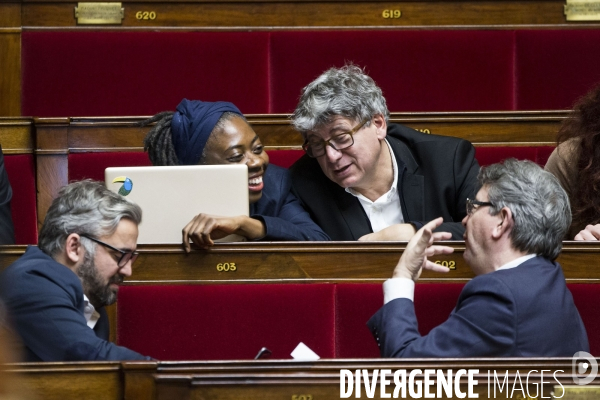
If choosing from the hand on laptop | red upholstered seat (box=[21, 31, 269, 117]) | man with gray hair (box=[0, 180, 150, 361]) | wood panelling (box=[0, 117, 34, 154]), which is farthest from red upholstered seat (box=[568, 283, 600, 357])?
wood panelling (box=[0, 117, 34, 154])

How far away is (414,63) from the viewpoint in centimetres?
160

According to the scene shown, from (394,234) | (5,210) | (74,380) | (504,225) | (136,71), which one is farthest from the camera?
(136,71)

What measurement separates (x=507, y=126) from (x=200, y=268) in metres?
0.59

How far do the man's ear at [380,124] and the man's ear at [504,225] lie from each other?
363 mm

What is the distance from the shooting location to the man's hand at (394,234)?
1.14 metres

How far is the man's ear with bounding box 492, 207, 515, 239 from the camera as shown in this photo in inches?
35.7

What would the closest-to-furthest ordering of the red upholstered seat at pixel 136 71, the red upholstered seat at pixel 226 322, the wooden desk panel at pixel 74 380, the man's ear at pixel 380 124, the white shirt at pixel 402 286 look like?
the wooden desk panel at pixel 74 380 < the white shirt at pixel 402 286 < the red upholstered seat at pixel 226 322 < the man's ear at pixel 380 124 < the red upholstered seat at pixel 136 71

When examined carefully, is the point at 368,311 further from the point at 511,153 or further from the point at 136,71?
the point at 136,71

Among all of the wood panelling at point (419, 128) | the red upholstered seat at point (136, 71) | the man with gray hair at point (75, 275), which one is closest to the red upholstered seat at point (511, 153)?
the wood panelling at point (419, 128)

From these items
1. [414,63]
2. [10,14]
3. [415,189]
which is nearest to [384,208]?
[415,189]

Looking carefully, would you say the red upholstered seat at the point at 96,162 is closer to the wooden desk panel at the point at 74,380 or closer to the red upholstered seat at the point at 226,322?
the red upholstered seat at the point at 226,322

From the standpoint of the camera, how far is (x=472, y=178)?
125 cm

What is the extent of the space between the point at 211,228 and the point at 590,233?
1.47 feet

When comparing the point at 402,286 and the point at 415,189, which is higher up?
the point at 415,189
